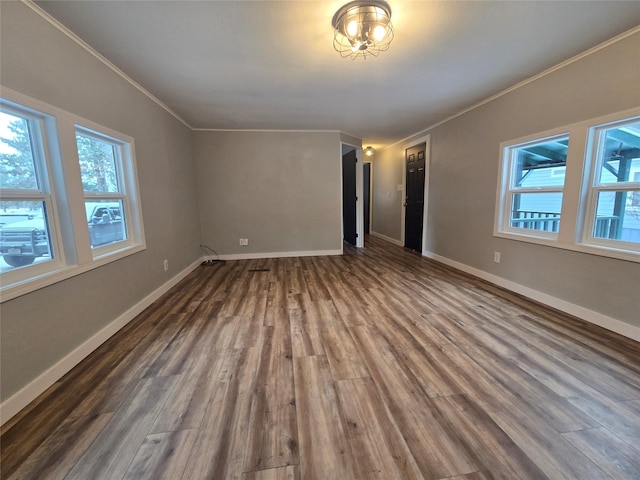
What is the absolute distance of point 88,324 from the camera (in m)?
1.88

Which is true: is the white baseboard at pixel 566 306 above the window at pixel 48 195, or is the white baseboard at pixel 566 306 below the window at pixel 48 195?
below

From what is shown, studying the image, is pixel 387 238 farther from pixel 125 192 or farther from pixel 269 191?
pixel 125 192

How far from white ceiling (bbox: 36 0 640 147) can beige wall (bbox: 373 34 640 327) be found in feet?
0.54

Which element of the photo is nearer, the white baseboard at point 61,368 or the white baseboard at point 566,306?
the white baseboard at point 61,368

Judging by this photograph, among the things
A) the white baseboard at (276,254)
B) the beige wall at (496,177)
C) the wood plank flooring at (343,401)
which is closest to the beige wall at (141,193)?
the wood plank flooring at (343,401)

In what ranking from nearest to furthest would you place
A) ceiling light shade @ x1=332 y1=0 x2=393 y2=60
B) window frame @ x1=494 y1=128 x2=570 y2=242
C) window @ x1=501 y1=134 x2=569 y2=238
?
ceiling light shade @ x1=332 y1=0 x2=393 y2=60, window @ x1=501 y1=134 x2=569 y2=238, window frame @ x1=494 y1=128 x2=570 y2=242

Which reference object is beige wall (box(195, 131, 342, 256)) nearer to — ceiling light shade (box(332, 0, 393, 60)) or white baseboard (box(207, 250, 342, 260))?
white baseboard (box(207, 250, 342, 260))

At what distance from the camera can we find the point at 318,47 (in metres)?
Answer: 2.05

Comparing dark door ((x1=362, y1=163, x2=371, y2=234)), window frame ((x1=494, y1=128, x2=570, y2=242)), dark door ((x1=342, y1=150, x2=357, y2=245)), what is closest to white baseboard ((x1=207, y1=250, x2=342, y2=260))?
dark door ((x1=342, y1=150, x2=357, y2=245))

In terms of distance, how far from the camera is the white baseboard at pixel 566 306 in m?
2.02

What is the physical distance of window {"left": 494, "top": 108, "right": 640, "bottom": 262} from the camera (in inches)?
80.3

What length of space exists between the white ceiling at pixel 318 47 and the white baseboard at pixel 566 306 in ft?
6.68

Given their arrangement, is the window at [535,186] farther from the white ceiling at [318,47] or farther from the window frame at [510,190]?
the white ceiling at [318,47]

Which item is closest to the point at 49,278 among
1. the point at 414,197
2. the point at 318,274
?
the point at 318,274
